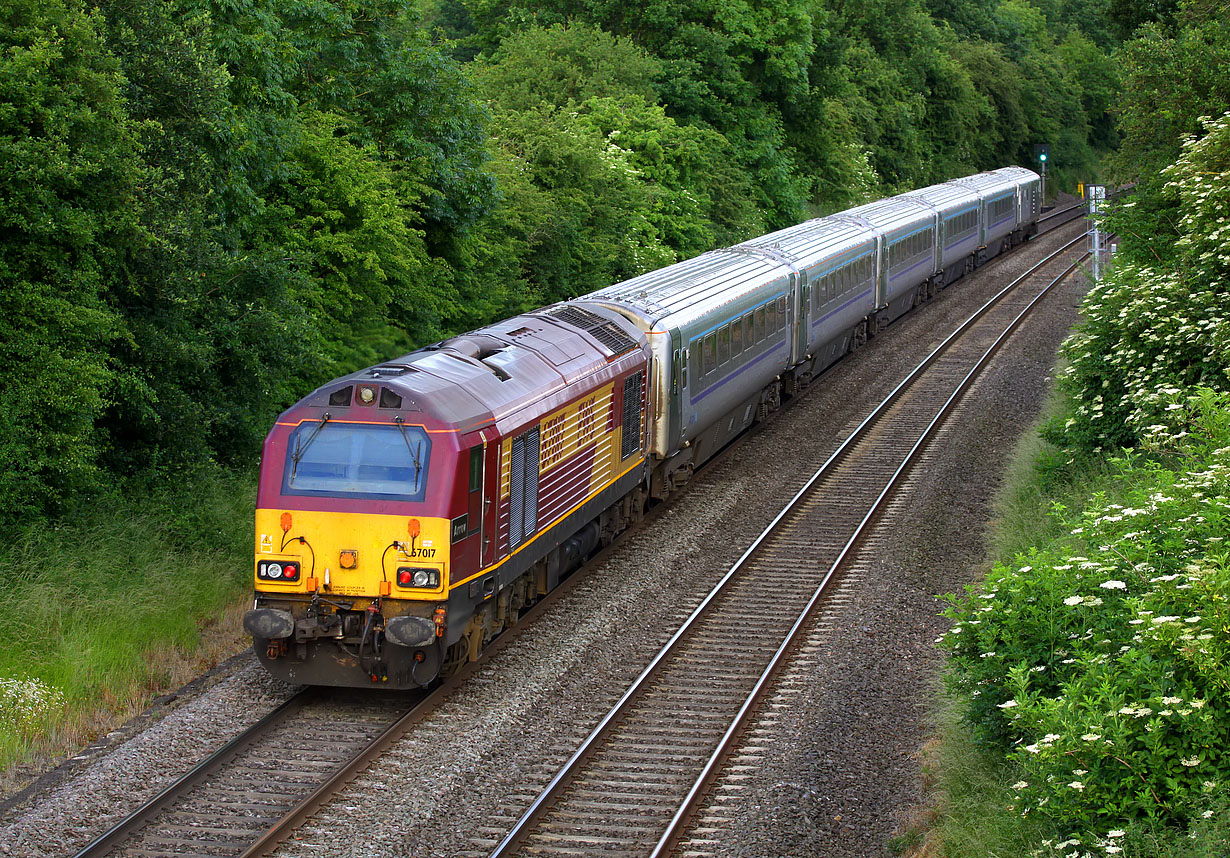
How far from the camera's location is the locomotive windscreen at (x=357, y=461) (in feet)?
38.6

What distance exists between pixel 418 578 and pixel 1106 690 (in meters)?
6.13

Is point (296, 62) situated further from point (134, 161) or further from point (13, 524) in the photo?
point (13, 524)

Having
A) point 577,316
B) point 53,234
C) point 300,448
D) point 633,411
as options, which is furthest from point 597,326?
point 53,234

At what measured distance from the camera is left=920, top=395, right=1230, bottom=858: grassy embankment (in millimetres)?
7359

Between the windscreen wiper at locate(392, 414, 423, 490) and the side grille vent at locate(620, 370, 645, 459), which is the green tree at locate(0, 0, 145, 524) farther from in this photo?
the side grille vent at locate(620, 370, 645, 459)

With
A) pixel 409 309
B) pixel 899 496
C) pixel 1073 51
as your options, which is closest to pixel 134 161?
pixel 409 309

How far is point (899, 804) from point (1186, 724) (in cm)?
326

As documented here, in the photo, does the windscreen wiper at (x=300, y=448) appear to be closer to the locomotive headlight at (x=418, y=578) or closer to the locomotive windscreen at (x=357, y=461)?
the locomotive windscreen at (x=357, y=461)

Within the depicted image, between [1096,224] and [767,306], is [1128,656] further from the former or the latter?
[1096,224]

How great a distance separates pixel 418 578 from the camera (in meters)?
11.6

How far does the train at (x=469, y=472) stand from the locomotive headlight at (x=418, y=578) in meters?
0.01

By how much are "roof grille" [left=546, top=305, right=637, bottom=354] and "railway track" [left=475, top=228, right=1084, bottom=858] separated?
3281 millimetres

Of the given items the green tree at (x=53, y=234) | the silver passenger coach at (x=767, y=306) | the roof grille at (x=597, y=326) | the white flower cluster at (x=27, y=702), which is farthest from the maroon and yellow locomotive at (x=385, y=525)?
the silver passenger coach at (x=767, y=306)

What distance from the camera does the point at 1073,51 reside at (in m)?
81.9
